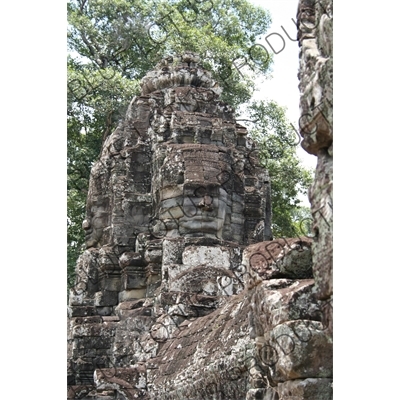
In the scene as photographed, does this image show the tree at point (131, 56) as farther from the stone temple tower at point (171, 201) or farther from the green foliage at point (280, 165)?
the stone temple tower at point (171, 201)

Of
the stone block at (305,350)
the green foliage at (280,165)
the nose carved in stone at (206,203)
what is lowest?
the stone block at (305,350)

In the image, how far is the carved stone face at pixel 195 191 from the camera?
9.75 metres

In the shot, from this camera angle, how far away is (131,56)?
803 inches

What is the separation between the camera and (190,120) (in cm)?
1106

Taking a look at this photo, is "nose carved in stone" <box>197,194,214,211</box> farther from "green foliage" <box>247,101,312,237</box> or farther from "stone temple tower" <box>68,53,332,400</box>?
"green foliage" <box>247,101,312,237</box>

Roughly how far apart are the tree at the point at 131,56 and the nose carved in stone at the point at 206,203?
8170 millimetres

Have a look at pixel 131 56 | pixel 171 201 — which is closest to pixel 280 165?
pixel 131 56

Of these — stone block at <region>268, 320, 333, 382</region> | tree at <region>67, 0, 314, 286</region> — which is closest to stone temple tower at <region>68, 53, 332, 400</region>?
stone block at <region>268, 320, 333, 382</region>

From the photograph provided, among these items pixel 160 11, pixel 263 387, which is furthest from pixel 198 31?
pixel 263 387

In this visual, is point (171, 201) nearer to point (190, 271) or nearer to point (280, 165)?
point (190, 271)

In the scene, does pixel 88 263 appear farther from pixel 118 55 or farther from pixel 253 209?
pixel 118 55

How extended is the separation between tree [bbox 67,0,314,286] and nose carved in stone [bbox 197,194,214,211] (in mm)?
8170

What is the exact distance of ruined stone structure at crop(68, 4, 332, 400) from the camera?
399cm

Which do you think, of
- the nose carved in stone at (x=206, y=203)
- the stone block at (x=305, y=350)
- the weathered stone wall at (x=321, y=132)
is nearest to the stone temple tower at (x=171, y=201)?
the nose carved in stone at (x=206, y=203)
